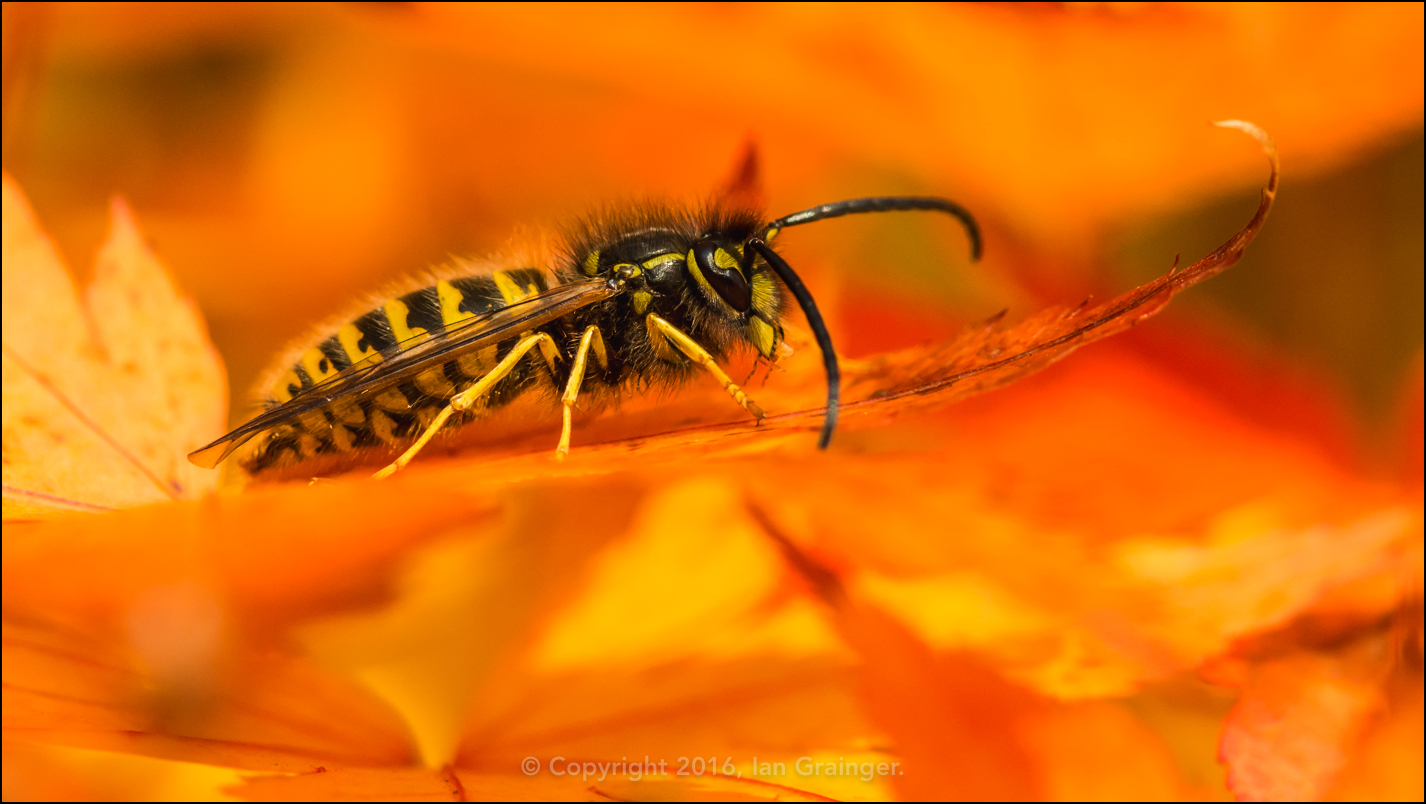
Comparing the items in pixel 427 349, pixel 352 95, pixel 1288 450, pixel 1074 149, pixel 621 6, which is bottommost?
pixel 1288 450

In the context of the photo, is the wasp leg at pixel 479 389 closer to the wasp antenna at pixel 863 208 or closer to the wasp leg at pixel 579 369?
the wasp leg at pixel 579 369

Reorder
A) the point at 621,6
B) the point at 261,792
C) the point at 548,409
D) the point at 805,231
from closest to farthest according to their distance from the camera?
the point at 261,792 < the point at 548,409 < the point at 621,6 < the point at 805,231

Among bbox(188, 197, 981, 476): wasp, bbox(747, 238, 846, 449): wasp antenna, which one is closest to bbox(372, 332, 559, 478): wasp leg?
bbox(188, 197, 981, 476): wasp

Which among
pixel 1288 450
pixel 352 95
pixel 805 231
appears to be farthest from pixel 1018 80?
pixel 352 95

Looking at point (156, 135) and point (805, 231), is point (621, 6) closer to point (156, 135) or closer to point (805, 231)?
point (805, 231)

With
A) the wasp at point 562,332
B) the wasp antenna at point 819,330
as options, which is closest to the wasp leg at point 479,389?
the wasp at point 562,332

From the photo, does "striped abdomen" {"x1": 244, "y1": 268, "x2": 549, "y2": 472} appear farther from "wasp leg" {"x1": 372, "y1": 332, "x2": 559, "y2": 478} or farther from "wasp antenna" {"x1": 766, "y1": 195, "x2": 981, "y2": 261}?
"wasp antenna" {"x1": 766, "y1": 195, "x2": 981, "y2": 261}

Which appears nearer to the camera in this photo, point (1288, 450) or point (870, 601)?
point (870, 601)

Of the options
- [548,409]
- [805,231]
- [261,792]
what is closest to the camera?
[261,792]
